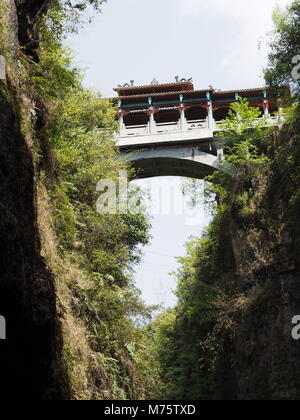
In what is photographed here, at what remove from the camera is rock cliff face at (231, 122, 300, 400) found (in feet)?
44.2

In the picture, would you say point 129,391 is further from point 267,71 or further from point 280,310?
point 267,71

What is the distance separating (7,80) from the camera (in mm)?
7270

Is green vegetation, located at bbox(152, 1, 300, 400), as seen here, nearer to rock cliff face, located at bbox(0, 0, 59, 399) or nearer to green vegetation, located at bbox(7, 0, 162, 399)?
green vegetation, located at bbox(7, 0, 162, 399)

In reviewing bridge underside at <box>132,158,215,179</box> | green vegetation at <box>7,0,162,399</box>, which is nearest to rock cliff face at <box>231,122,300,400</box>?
green vegetation at <box>7,0,162,399</box>

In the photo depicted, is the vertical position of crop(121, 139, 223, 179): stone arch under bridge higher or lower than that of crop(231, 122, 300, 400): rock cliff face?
higher

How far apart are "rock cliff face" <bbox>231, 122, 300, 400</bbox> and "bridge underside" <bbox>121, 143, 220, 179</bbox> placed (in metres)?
7.92

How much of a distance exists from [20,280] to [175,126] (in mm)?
20377

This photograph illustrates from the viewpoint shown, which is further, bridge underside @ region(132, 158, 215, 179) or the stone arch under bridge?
bridge underside @ region(132, 158, 215, 179)

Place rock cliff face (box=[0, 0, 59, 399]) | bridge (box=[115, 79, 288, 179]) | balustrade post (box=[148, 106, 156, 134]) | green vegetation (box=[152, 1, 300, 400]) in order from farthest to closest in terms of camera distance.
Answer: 1. balustrade post (box=[148, 106, 156, 134])
2. bridge (box=[115, 79, 288, 179])
3. green vegetation (box=[152, 1, 300, 400])
4. rock cliff face (box=[0, 0, 59, 399])

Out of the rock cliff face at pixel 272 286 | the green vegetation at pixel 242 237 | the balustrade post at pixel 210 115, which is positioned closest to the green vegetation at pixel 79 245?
the green vegetation at pixel 242 237

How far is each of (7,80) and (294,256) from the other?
995 centimetres

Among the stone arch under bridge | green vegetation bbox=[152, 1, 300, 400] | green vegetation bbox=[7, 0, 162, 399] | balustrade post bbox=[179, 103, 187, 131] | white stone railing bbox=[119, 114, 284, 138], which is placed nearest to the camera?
green vegetation bbox=[7, 0, 162, 399]
